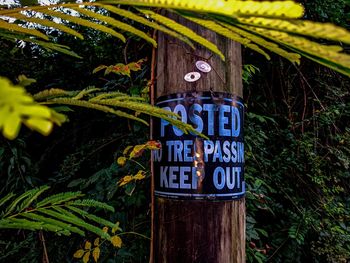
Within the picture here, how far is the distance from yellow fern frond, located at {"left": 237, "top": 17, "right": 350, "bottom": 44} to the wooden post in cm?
91

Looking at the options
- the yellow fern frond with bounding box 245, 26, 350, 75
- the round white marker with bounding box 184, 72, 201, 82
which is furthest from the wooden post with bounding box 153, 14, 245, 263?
the yellow fern frond with bounding box 245, 26, 350, 75

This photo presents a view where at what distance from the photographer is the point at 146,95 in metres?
1.79

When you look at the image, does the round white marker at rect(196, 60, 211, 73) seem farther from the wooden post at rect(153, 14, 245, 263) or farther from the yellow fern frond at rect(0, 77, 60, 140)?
the yellow fern frond at rect(0, 77, 60, 140)

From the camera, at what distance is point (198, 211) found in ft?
3.64

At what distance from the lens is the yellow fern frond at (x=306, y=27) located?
218mm

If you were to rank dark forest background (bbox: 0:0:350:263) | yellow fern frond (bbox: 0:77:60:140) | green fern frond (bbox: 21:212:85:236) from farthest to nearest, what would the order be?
1. dark forest background (bbox: 0:0:350:263)
2. green fern frond (bbox: 21:212:85:236)
3. yellow fern frond (bbox: 0:77:60:140)

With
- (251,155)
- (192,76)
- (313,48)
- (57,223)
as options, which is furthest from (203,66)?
(251,155)

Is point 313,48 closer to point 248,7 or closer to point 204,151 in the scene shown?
point 248,7

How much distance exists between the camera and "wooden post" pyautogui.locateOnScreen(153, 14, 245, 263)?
111 cm

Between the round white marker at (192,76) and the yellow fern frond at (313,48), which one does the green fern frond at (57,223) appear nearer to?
the yellow fern frond at (313,48)

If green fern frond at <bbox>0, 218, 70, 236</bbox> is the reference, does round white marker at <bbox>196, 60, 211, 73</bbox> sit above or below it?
above

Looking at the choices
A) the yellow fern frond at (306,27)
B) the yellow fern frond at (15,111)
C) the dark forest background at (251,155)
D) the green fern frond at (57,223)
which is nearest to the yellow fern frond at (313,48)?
the yellow fern frond at (306,27)

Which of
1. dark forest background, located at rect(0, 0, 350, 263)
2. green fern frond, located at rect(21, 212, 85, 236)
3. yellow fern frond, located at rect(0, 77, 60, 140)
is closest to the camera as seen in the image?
yellow fern frond, located at rect(0, 77, 60, 140)

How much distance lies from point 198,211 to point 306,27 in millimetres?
Result: 952
